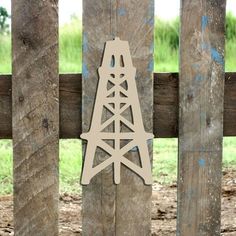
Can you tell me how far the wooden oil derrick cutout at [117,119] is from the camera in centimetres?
231

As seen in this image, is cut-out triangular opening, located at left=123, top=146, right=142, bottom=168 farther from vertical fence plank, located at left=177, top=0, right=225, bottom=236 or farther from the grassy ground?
the grassy ground

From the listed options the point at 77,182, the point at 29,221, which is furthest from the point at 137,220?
the point at 77,182

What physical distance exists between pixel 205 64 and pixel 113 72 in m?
0.31

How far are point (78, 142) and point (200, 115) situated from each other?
2.89 metres

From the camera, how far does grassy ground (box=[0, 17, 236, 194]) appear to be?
171 inches

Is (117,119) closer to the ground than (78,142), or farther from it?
farther from it

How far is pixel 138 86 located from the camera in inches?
91.4

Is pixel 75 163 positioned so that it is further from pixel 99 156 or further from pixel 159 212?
pixel 99 156

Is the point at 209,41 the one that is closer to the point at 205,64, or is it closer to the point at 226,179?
the point at 205,64

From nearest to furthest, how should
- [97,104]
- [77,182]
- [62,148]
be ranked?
[97,104]
[77,182]
[62,148]

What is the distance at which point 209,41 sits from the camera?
2.34 metres

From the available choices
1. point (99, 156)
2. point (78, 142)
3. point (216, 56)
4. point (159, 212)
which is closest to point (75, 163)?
point (78, 142)

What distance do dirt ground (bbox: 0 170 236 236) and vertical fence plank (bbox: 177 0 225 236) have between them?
827mm

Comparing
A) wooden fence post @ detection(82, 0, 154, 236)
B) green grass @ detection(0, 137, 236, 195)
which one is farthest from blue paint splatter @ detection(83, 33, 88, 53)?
green grass @ detection(0, 137, 236, 195)
